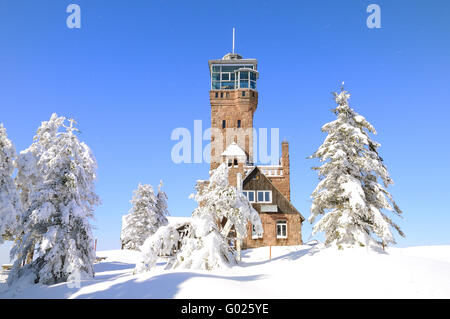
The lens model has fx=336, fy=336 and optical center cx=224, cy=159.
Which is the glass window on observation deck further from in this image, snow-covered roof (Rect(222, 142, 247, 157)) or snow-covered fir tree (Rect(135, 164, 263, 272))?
snow-covered fir tree (Rect(135, 164, 263, 272))

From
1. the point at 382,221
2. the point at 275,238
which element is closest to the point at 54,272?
the point at 382,221

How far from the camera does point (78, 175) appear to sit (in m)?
20.5

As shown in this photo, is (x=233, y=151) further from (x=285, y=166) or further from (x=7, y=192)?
(x=7, y=192)

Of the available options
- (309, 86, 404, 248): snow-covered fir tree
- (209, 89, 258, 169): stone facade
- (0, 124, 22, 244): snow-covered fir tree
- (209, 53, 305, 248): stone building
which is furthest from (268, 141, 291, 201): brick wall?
(0, 124, 22, 244): snow-covered fir tree

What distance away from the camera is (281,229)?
3488 cm

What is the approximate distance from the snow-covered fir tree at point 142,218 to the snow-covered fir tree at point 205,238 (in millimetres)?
21451

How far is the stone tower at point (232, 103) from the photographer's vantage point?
52.2 metres

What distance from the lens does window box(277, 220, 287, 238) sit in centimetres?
3469

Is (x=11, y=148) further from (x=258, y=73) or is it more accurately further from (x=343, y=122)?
(x=258, y=73)

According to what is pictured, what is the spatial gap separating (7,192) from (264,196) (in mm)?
23310

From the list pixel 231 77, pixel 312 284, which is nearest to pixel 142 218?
pixel 231 77

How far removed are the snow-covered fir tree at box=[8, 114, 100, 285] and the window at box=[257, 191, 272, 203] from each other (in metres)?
18.7

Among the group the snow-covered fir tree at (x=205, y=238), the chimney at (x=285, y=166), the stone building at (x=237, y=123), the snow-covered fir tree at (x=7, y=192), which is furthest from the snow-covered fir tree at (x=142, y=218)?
the snow-covered fir tree at (x=205, y=238)

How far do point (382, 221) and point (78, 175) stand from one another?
18.1m
